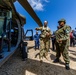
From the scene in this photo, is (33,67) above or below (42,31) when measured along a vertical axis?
below

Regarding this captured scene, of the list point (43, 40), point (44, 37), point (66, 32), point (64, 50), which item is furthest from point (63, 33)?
→ point (43, 40)

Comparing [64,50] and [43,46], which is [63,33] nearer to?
[64,50]

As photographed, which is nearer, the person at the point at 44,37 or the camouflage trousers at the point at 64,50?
the camouflage trousers at the point at 64,50

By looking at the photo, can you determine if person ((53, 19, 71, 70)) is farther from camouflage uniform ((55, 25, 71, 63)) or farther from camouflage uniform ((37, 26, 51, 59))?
camouflage uniform ((37, 26, 51, 59))

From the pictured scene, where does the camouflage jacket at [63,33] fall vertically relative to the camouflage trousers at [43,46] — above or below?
above

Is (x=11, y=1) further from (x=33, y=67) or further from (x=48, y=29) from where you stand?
(x=33, y=67)

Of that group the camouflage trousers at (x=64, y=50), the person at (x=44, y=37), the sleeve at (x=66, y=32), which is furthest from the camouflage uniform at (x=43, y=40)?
the sleeve at (x=66, y=32)

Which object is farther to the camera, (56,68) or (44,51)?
(44,51)

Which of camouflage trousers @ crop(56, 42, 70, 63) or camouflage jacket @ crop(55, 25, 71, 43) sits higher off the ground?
camouflage jacket @ crop(55, 25, 71, 43)

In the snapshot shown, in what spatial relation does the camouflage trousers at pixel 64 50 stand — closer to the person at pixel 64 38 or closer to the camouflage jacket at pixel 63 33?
the person at pixel 64 38

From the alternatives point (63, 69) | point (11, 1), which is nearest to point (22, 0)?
point (11, 1)

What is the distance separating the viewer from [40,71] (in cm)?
573

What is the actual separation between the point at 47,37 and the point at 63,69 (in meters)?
1.91

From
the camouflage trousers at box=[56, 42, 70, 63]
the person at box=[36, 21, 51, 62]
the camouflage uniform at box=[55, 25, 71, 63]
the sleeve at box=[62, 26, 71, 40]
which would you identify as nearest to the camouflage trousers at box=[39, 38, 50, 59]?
the person at box=[36, 21, 51, 62]
